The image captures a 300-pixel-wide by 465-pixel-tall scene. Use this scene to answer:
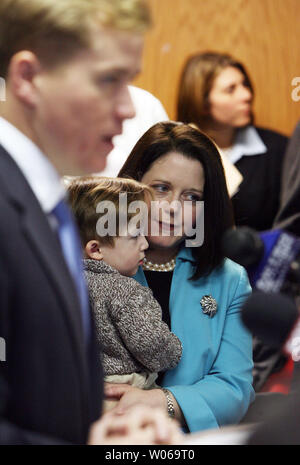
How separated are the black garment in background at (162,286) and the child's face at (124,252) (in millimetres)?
92

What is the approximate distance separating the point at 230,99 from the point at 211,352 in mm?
1511

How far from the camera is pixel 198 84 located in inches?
99.8

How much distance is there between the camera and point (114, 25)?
0.71 meters

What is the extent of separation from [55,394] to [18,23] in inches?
15.4

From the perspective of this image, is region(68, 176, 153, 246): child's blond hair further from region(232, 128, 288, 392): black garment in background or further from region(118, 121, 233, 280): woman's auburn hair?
region(232, 128, 288, 392): black garment in background

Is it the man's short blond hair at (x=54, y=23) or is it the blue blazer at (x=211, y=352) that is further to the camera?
the blue blazer at (x=211, y=352)

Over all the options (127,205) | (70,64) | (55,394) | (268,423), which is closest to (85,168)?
(70,64)

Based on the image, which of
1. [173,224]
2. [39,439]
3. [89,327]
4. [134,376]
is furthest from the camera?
[173,224]

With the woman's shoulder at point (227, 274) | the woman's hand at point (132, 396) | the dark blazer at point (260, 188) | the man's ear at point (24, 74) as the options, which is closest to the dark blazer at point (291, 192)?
the dark blazer at point (260, 188)

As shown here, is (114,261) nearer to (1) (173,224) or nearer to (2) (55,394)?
(1) (173,224)

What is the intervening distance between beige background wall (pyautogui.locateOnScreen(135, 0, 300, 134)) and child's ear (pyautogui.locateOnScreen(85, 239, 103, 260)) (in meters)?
1.66

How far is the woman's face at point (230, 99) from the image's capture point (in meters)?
2.52
